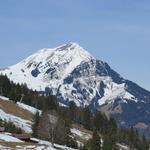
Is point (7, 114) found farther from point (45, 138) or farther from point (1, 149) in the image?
point (1, 149)

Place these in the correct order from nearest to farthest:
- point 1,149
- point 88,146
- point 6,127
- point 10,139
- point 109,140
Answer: point 1,149 < point 10,139 < point 6,127 < point 88,146 < point 109,140

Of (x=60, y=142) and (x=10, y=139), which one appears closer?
(x=10, y=139)

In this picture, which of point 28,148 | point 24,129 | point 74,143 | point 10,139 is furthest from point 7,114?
point 28,148

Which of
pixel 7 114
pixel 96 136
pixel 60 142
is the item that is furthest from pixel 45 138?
pixel 7 114

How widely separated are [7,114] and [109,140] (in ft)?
127

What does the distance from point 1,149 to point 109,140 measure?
79.2 m

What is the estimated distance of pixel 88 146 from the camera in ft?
534

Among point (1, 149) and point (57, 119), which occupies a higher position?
point (57, 119)

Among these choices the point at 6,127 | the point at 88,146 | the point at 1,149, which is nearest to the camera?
the point at 1,149

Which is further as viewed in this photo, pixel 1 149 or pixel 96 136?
pixel 96 136

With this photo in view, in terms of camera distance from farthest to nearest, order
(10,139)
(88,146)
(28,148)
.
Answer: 1. (88,146)
2. (10,139)
3. (28,148)

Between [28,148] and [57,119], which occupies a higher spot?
[57,119]

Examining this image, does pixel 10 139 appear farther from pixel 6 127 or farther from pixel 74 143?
pixel 74 143

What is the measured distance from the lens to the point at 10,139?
119 metres
